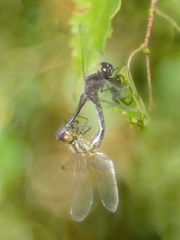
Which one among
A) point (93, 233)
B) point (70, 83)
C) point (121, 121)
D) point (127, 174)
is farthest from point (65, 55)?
point (93, 233)

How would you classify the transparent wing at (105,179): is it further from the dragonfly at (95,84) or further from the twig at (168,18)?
the twig at (168,18)

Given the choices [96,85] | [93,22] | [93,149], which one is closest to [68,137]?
[93,149]

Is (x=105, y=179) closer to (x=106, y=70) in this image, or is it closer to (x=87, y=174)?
(x=87, y=174)

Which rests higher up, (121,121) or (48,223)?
(121,121)

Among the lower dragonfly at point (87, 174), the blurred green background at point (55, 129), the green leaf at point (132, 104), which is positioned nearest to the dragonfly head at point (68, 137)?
the lower dragonfly at point (87, 174)

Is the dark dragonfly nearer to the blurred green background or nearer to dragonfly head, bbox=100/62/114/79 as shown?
dragonfly head, bbox=100/62/114/79

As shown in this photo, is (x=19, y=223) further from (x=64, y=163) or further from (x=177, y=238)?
(x=177, y=238)
